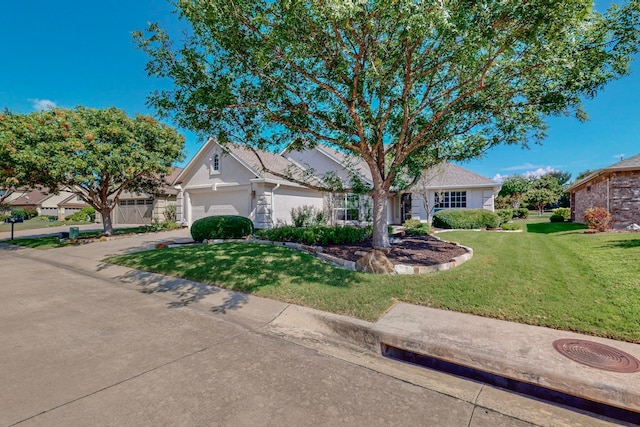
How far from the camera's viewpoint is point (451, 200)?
1944 cm

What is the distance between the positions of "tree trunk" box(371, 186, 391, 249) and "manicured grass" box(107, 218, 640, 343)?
2.03 m

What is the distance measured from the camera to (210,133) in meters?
8.24

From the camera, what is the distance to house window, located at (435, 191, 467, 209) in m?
19.1

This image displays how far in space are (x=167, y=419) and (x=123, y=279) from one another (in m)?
6.34

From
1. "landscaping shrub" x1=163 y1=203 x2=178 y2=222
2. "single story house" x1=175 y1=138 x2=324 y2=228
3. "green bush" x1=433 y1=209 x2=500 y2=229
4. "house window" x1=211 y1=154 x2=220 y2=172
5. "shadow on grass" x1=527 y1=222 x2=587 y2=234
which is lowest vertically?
"shadow on grass" x1=527 y1=222 x2=587 y2=234

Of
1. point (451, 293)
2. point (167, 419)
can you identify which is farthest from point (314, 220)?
point (167, 419)

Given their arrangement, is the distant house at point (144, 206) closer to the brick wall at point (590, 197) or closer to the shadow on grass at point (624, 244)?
the shadow on grass at point (624, 244)

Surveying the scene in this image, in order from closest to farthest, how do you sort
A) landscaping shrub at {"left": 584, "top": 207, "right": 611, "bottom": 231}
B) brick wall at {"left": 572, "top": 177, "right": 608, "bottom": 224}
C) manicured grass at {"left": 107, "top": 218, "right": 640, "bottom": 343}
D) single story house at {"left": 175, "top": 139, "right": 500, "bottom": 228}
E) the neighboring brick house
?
1. manicured grass at {"left": 107, "top": 218, "right": 640, "bottom": 343}
2. landscaping shrub at {"left": 584, "top": 207, "right": 611, "bottom": 231}
3. the neighboring brick house
4. brick wall at {"left": 572, "top": 177, "right": 608, "bottom": 224}
5. single story house at {"left": 175, "top": 139, "right": 500, "bottom": 228}

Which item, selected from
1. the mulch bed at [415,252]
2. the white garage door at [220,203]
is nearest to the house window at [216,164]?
Answer: the white garage door at [220,203]

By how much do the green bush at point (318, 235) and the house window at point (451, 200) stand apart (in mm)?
9659

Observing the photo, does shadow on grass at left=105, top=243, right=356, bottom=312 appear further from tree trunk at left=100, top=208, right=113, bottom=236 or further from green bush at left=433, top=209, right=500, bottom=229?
green bush at left=433, top=209, right=500, bottom=229

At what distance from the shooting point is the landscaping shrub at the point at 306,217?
1629 centimetres

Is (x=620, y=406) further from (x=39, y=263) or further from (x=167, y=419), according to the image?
(x=39, y=263)

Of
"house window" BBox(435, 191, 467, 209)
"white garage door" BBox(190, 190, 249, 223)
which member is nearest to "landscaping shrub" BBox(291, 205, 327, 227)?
"white garage door" BBox(190, 190, 249, 223)
